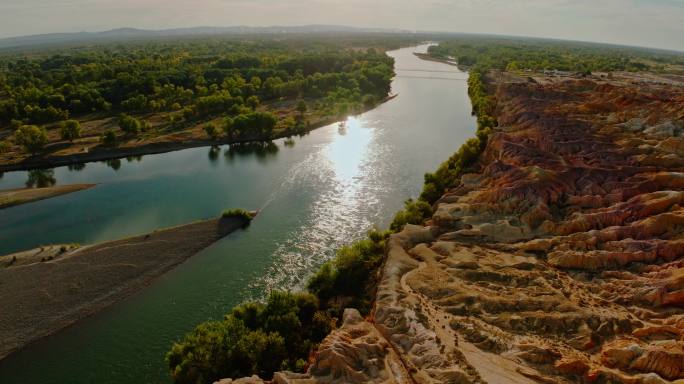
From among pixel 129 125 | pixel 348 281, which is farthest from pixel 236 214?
pixel 129 125

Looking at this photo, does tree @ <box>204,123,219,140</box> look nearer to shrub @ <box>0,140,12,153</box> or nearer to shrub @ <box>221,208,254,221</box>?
shrub @ <box>0,140,12,153</box>

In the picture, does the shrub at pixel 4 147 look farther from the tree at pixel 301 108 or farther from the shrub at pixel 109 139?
the tree at pixel 301 108

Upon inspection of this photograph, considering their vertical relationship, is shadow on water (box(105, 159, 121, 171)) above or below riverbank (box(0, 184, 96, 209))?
above

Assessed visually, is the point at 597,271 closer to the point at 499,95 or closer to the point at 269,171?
the point at 269,171

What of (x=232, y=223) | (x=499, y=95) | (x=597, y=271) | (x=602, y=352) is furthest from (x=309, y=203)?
(x=499, y=95)

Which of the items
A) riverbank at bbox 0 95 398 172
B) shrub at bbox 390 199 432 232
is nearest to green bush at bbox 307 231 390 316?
shrub at bbox 390 199 432 232
